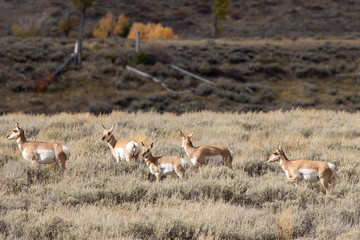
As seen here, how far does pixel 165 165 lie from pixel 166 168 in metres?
0.06

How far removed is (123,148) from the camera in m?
7.64

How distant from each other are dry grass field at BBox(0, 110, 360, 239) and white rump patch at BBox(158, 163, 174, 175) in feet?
0.55

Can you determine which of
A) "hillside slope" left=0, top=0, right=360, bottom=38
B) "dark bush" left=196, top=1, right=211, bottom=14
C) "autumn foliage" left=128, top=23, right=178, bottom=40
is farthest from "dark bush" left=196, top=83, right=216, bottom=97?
"dark bush" left=196, top=1, right=211, bottom=14

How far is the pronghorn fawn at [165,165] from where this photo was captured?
6.77m

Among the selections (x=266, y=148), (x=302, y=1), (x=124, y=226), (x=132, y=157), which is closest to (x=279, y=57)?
(x=266, y=148)

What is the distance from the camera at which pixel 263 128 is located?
42.0ft

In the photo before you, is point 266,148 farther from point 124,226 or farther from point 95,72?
point 95,72

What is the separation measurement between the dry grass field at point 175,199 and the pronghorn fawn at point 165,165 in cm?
17

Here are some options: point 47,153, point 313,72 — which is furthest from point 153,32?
point 47,153

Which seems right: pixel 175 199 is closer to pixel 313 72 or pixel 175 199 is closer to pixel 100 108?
pixel 100 108

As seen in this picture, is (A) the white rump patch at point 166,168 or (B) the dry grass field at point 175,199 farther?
(A) the white rump patch at point 166,168

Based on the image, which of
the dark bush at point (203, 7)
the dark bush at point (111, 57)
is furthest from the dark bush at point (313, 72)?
→ the dark bush at point (203, 7)

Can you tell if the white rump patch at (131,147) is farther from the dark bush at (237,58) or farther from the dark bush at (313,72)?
the dark bush at (237,58)

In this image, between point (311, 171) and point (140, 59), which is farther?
point (140, 59)
